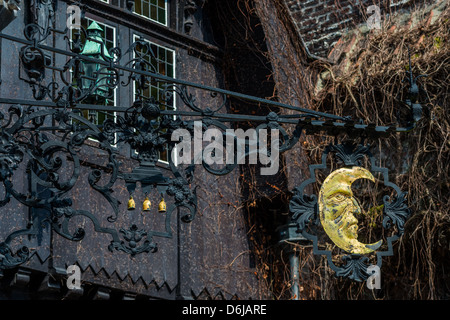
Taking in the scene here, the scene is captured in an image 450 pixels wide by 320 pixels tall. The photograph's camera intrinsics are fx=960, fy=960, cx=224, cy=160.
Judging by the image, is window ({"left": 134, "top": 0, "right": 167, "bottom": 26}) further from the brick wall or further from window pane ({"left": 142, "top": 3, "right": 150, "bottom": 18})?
the brick wall

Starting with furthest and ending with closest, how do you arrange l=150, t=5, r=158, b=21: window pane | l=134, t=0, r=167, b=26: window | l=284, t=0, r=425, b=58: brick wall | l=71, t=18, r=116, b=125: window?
l=284, t=0, r=425, b=58: brick wall, l=150, t=5, r=158, b=21: window pane, l=134, t=0, r=167, b=26: window, l=71, t=18, r=116, b=125: window

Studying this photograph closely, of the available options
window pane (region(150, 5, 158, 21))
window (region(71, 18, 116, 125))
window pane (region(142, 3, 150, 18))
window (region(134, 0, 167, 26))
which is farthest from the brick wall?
window (region(71, 18, 116, 125))

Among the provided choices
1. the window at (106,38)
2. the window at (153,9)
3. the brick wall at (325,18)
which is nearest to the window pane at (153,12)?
the window at (153,9)

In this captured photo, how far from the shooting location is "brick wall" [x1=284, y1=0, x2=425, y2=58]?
39.0 feet

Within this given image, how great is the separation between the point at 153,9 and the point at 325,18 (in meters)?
2.33

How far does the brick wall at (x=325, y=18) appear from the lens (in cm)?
1190

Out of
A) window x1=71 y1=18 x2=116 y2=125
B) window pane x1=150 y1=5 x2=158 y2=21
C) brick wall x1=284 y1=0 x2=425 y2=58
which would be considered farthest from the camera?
brick wall x1=284 y1=0 x2=425 y2=58

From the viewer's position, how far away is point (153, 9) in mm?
11195

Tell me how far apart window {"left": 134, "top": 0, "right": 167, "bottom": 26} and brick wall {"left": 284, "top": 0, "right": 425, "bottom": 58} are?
159 cm

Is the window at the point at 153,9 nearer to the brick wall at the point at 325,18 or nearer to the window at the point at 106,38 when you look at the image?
the window at the point at 106,38
